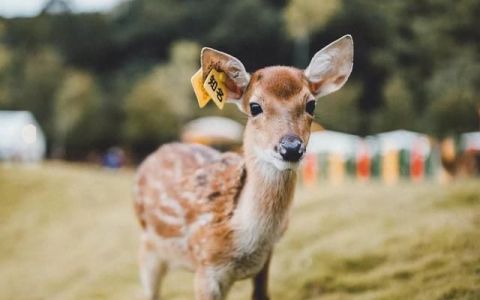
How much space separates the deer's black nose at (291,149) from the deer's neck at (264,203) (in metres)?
0.34

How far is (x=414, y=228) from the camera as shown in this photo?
5.60 meters

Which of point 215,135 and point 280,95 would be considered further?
point 215,135

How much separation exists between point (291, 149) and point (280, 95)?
0.41m

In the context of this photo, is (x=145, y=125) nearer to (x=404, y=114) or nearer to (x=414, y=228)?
(x=404, y=114)

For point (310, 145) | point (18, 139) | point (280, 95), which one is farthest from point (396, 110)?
point (280, 95)

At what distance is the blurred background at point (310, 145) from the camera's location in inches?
204

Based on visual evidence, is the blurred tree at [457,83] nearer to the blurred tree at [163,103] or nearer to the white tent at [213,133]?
the white tent at [213,133]

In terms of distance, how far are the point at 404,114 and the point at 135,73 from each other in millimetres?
23006

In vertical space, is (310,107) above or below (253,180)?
above

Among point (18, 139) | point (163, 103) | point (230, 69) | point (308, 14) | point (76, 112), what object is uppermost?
point (230, 69)

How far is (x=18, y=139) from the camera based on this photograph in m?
24.8

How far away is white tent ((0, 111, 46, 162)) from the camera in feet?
79.3

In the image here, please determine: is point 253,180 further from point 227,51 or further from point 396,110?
point 227,51

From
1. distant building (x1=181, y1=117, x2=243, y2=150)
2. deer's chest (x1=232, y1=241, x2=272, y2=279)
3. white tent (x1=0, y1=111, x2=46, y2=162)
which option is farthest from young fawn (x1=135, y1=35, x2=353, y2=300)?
white tent (x1=0, y1=111, x2=46, y2=162)
